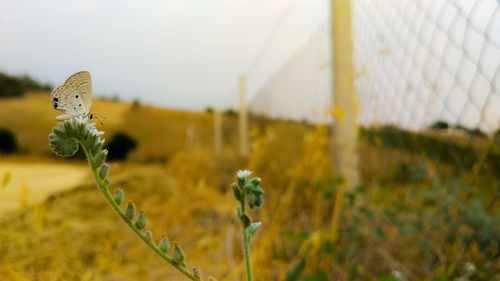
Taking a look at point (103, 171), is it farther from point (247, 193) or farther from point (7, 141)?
point (7, 141)

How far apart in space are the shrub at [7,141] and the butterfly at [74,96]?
11.4 m

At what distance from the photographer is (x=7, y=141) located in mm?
10586

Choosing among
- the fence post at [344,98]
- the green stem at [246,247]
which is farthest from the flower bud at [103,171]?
the fence post at [344,98]

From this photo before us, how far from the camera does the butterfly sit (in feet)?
0.84

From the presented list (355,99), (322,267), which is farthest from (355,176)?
(322,267)

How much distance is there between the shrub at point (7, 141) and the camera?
10.2 m

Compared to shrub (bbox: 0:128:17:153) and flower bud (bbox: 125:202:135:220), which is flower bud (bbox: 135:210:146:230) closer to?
flower bud (bbox: 125:202:135:220)

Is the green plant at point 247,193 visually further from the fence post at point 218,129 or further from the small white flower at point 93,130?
the fence post at point 218,129

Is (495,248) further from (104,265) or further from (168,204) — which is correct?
(168,204)

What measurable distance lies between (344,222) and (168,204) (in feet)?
4.75

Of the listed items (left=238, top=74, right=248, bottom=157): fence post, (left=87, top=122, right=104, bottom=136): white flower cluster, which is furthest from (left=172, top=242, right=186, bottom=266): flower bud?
(left=238, top=74, right=248, bottom=157): fence post

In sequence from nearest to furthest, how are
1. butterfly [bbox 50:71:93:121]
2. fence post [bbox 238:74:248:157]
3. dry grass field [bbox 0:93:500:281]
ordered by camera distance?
butterfly [bbox 50:71:93:121] < dry grass field [bbox 0:93:500:281] < fence post [bbox 238:74:248:157]

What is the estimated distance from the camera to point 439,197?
4.62ft

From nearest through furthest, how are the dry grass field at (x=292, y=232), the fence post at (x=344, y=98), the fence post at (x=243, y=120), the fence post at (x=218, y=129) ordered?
the dry grass field at (x=292, y=232) → the fence post at (x=344, y=98) → the fence post at (x=243, y=120) → the fence post at (x=218, y=129)
